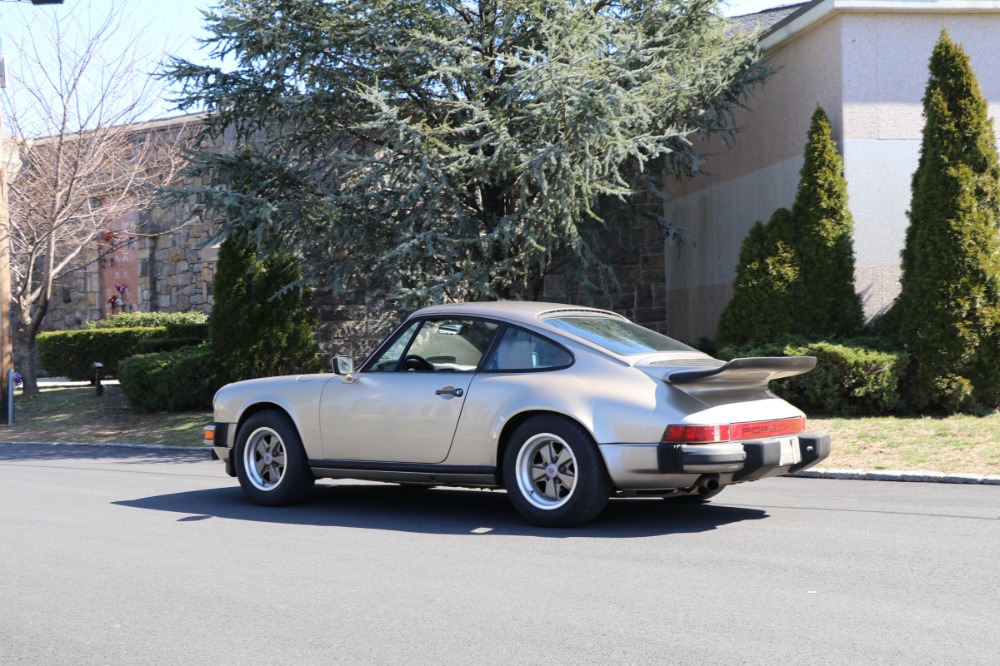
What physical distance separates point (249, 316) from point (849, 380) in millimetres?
9558

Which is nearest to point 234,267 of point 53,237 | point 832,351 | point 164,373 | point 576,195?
point 164,373

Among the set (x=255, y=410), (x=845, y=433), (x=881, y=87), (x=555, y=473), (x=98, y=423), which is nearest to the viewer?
(x=555, y=473)

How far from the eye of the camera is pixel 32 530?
7746mm

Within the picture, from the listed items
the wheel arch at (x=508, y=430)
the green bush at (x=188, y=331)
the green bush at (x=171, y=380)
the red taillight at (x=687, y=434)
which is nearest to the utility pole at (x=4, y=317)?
the green bush at (x=171, y=380)

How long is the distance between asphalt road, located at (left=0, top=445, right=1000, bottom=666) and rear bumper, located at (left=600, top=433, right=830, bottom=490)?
1.27 feet

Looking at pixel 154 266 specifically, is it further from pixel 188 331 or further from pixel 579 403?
pixel 579 403

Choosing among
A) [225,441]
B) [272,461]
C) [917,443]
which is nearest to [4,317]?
[225,441]

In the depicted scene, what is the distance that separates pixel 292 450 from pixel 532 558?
2.74 meters

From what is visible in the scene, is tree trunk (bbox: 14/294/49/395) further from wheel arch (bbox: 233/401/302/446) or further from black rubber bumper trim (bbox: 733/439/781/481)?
black rubber bumper trim (bbox: 733/439/781/481)

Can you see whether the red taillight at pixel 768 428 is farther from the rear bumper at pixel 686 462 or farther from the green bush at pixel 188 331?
the green bush at pixel 188 331

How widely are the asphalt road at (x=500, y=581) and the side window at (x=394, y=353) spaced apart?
3.75 ft

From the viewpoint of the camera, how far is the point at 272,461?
8500 millimetres

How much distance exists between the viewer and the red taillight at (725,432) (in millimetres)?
6703

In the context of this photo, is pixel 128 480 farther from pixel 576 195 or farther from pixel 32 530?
pixel 576 195
